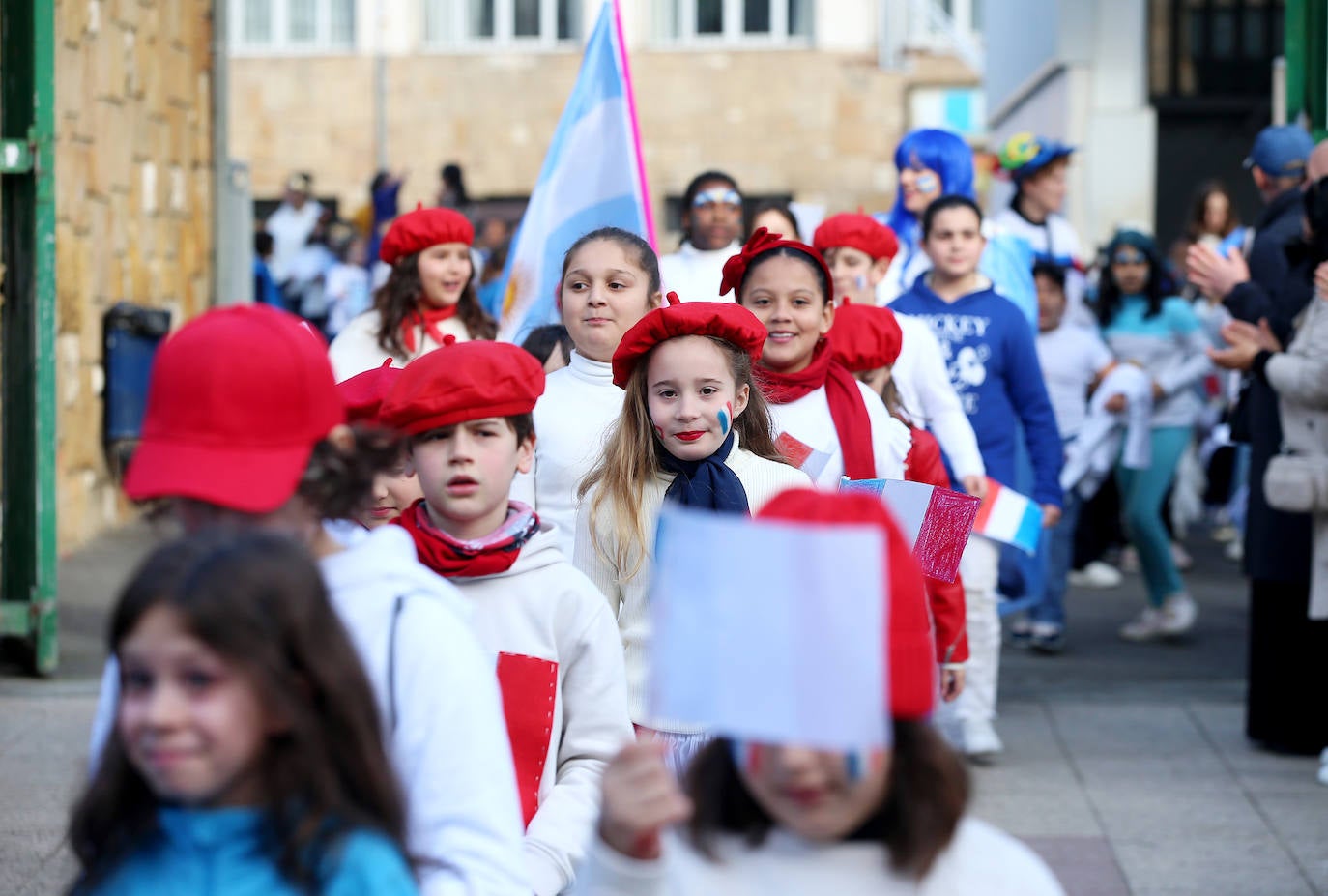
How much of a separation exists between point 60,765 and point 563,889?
12.1ft

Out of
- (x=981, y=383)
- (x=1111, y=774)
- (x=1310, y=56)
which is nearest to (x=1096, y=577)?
(x=1310, y=56)

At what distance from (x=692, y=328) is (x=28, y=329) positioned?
4133 mm

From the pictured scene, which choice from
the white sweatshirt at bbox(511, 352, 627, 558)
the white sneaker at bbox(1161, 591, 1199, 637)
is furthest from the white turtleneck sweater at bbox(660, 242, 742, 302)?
the white sneaker at bbox(1161, 591, 1199, 637)

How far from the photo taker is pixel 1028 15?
63.7 ft

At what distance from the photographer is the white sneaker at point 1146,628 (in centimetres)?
920

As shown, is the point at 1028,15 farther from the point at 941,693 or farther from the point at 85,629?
the point at 941,693

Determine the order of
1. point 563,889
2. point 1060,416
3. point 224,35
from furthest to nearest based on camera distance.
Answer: point 224,35 → point 1060,416 → point 563,889

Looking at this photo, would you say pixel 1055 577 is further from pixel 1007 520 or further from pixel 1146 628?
pixel 1007 520

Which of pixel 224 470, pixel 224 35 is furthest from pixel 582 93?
pixel 224 35

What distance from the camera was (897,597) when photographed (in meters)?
2.09

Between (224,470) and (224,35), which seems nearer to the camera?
(224,470)

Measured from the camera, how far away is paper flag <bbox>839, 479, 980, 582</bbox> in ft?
12.6

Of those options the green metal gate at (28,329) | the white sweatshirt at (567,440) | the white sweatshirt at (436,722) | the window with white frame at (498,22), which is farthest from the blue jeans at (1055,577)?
the window with white frame at (498,22)

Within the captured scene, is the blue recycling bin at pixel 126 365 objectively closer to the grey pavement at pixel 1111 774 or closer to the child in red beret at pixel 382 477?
the grey pavement at pixel 1111 774
